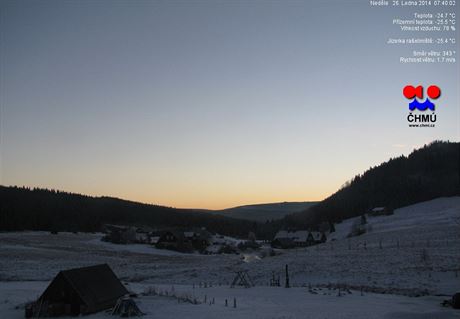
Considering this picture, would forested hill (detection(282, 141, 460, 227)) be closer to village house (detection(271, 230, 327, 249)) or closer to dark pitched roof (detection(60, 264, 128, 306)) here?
village house (detection(271, 230, 327, 249))

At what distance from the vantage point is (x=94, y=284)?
29375 mm

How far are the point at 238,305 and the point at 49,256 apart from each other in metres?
45.5

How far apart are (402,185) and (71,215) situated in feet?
374

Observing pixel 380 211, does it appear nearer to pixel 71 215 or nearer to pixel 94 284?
pixel 71 215

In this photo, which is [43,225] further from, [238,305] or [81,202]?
[238,305]

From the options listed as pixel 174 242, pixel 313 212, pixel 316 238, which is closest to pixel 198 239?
pixel 174 242

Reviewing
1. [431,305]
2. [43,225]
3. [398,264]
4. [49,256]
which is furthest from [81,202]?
[431,305]

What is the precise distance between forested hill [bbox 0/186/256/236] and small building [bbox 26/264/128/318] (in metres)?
99.1

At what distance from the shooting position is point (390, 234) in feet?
241

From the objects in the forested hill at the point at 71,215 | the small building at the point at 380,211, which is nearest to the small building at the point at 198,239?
the forested hill at the point at 71,215

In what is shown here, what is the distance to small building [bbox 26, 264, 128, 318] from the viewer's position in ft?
87.8

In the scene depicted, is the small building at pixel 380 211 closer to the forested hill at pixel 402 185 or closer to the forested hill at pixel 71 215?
the forested hill at pixel 402 185

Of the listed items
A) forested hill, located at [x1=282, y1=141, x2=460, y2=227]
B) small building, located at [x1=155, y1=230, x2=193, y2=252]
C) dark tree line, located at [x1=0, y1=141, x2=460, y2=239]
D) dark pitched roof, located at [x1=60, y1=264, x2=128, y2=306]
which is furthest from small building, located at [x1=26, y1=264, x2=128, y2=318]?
forested hill, located at [x1=282, y1=141, x2=460, y2=227]

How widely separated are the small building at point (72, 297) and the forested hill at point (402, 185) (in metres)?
112
